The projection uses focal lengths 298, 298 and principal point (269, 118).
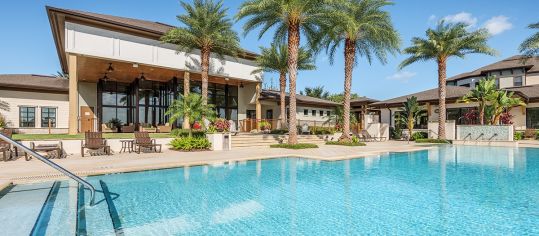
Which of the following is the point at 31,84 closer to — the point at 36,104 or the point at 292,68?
the point at 36,104

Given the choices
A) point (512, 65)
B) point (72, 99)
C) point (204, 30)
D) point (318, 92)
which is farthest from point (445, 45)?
point (318, 92)

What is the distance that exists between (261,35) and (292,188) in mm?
14879

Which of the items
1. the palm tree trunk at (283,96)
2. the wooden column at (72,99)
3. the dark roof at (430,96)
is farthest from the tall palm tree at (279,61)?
the wooden column at (72,99)

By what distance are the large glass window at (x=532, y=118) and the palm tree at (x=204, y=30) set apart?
27.9 meters

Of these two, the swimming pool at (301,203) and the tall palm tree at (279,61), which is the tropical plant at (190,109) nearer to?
the swimming pool at (301,203)

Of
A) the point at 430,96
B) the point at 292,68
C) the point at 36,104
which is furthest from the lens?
the point at 430,96

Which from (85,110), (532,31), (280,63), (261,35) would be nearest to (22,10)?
(85,110)

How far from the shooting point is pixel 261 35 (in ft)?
68.6

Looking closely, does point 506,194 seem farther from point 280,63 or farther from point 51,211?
point 280,63

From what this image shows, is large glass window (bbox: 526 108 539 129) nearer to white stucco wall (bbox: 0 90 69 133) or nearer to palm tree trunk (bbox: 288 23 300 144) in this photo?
palm tree trunk (bbox: 288 23 300 144)

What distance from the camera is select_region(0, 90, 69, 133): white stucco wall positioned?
23469mm

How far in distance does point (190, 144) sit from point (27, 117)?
1698 centimetres

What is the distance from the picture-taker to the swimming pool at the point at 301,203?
5242mm

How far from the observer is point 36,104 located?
2464cm
